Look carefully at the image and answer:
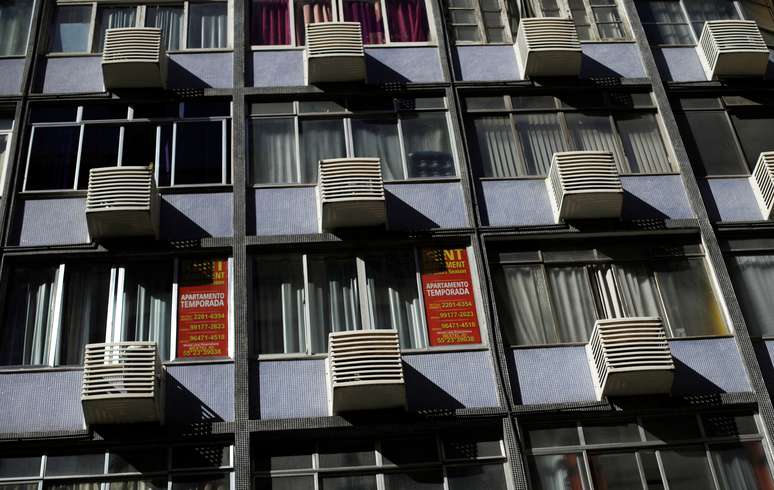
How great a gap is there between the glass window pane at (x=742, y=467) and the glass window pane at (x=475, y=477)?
4005 mm

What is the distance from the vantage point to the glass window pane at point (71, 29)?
22.4 meters

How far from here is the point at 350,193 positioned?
63.4 feet

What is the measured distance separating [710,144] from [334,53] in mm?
8753

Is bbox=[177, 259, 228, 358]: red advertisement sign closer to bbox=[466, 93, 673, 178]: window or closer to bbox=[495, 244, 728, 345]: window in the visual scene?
bbox=[495, 244, 728, 345]: window

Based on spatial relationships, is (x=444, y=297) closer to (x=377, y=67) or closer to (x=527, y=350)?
(x=527, y=350)

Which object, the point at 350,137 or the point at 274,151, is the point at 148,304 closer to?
the point at 274,151

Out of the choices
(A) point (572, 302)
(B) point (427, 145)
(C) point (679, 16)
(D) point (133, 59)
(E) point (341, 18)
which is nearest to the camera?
(A) point (572, 302)

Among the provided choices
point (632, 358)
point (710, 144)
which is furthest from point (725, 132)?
point (632, 358)

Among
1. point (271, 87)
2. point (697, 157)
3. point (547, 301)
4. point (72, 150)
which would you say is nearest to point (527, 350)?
point (547, 301)

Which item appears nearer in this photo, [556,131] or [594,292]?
[594,292]

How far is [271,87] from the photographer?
71.7ft

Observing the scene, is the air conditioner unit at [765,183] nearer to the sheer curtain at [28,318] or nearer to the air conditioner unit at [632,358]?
the air conditioner unit at [632,358]

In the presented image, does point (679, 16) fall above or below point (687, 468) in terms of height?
above

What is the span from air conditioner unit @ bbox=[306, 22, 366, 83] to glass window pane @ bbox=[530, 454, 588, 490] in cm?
959
